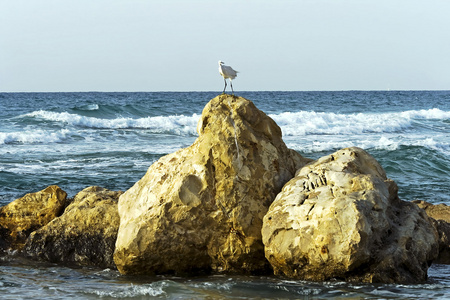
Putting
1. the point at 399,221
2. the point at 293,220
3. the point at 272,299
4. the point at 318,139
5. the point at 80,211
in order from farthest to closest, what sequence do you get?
1. the point at 318,139
2. the point at 80,211
3. the point at 399,221
4. the point at 293,220
5. the point at 272,299

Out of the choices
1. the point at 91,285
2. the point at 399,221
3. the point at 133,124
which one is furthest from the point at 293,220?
the point at 133,124

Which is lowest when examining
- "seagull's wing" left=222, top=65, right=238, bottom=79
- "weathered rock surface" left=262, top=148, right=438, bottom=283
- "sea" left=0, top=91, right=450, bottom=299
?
"sea" left=0, top=91, right=450, bottom=299

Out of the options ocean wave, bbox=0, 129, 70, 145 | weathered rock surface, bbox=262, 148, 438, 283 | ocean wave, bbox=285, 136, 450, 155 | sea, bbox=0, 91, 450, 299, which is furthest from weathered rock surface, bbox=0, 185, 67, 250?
ocean wave, bbox=0, 129, 70, 145

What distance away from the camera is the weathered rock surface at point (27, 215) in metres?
7.40

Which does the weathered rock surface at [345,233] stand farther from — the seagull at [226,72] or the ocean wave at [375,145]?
the ocean wave at [375,145]

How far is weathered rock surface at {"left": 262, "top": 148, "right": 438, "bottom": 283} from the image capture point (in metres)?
5.59

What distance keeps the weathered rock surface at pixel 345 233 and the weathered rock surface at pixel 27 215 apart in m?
3.08

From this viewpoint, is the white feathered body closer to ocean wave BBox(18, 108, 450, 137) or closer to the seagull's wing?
the seagull's wing

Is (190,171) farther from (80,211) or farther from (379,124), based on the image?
(379,124)

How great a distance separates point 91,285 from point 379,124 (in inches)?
1006

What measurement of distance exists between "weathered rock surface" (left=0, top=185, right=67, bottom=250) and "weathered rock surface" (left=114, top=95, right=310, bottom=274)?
4.42 ft

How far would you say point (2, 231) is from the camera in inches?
294

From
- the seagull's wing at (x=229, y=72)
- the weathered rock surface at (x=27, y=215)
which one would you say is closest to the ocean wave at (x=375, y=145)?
the seagull's wing at (x=229, y=72)

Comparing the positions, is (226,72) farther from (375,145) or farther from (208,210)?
(375,145)
